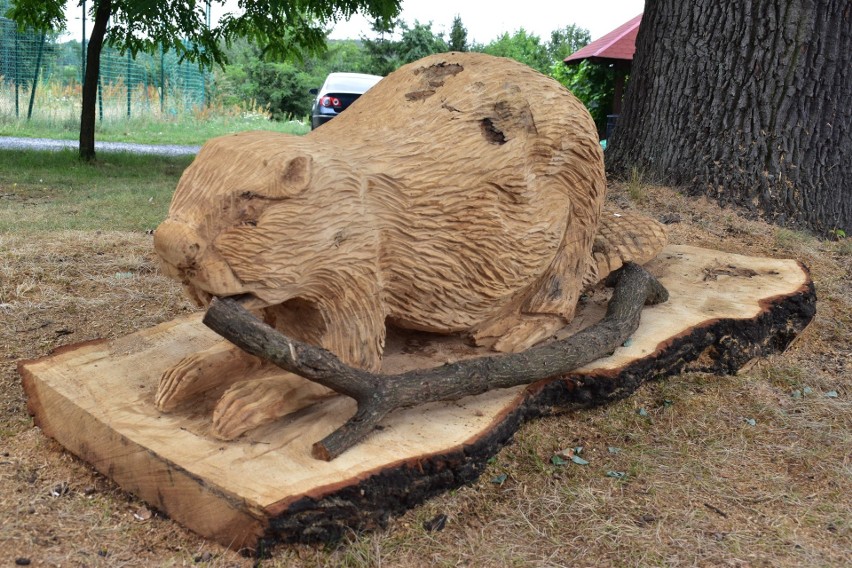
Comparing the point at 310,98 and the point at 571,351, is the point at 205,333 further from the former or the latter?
the point at 310,98

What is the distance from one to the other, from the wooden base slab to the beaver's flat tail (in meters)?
0.18

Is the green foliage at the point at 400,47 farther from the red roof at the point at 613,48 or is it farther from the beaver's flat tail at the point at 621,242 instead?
the beaver's flat tail at the point at 621,242

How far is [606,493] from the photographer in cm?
232

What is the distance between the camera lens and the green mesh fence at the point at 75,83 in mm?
15078

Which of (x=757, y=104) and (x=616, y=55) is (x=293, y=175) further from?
(x=616, y=55)

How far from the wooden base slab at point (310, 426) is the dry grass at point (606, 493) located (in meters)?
0.07

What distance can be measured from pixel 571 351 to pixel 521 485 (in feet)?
1.81

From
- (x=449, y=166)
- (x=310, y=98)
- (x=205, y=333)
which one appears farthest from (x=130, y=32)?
(x=310, y=98)

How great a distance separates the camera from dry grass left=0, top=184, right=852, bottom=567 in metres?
2.00

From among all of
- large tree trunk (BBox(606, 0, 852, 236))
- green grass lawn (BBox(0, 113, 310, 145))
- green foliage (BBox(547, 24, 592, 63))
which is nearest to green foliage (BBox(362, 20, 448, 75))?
green grass lawn (BBox(0, 113, 310, 145))

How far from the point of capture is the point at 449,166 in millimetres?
2520

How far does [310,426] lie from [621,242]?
1.79 meters

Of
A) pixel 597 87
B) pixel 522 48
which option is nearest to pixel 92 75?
pixel 597 87

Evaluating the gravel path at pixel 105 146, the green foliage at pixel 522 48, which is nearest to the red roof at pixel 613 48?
the gravel path at pixel 105 146
